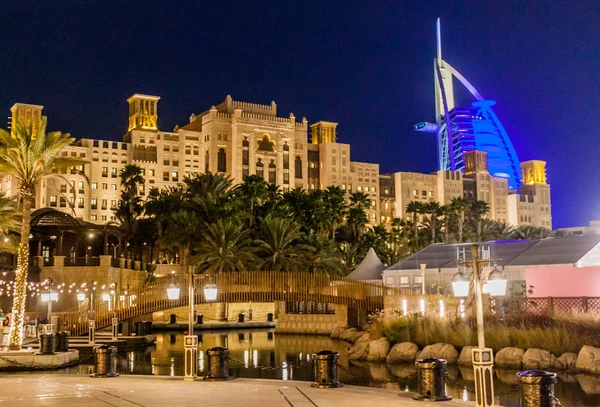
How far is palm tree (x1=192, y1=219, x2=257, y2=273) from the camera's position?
56.9 meters

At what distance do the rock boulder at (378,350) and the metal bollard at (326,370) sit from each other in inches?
516

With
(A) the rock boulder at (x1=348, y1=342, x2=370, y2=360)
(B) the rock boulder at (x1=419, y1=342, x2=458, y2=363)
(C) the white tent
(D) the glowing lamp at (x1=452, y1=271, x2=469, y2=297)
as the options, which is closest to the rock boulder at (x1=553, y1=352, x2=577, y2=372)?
(B) the rock boulder at (x1=419, y1=342, x2=458, y2=363)

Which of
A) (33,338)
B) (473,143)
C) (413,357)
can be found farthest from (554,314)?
(473,143)

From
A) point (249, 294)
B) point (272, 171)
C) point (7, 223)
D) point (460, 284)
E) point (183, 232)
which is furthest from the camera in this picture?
point (272, 171)

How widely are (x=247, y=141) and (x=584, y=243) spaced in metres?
90.4

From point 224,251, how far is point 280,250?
455cm

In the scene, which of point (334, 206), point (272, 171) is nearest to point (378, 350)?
point (334, 206)

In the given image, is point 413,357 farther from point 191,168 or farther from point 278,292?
point 191,168

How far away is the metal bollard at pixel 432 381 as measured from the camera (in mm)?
15594

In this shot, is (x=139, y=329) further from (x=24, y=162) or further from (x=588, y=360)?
(x=588, y=360)

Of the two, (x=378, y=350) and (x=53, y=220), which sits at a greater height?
(x=53, y=220)

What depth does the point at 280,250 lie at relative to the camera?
59.3 metres

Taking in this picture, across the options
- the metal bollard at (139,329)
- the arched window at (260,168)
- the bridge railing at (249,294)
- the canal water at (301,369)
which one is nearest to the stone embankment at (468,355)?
the canal water at (301,369)

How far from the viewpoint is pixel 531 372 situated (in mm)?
12758
